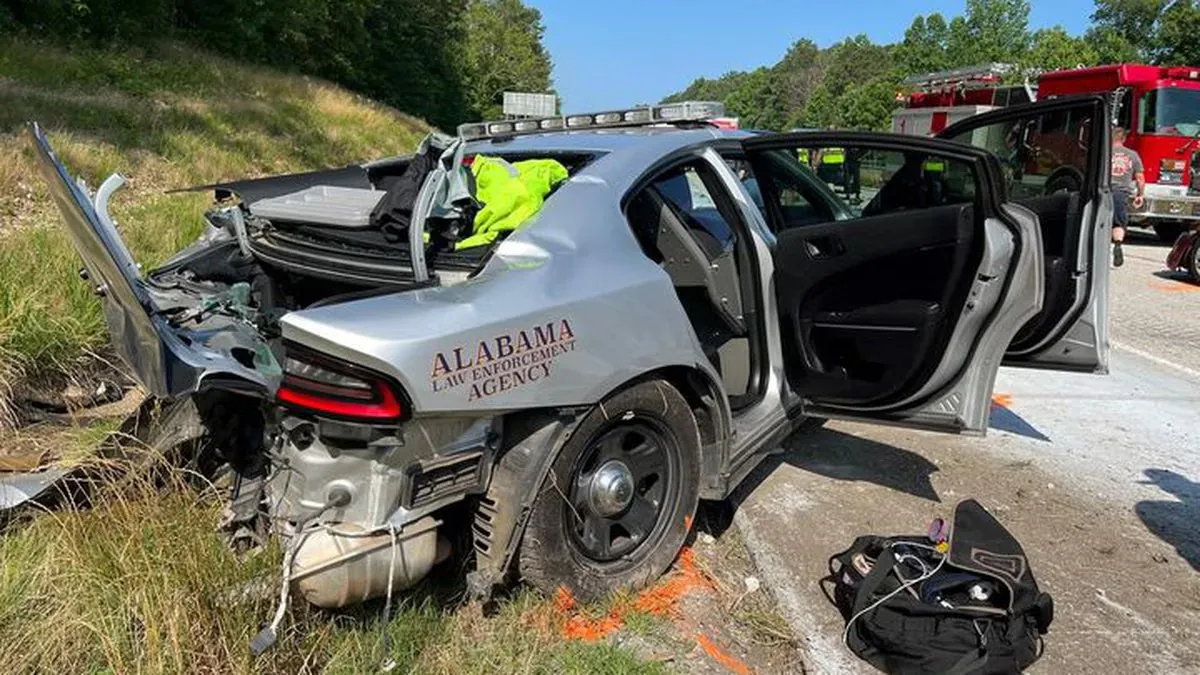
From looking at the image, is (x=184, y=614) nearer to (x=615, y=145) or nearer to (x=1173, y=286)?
(x=615, y=145)

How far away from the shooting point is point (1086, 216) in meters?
3.73

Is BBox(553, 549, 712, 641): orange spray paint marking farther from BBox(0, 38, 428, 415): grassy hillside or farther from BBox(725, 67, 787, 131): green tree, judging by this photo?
BBox(725, 67, 787, 131): green tree

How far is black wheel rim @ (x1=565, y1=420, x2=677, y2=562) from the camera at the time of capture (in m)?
2.78

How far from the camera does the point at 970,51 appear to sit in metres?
71.5

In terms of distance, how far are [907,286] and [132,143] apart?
1288cm

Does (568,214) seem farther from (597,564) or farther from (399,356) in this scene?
(597,564)

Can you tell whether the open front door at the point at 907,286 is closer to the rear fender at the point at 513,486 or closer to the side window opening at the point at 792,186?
the side window opening at the point at 792,186

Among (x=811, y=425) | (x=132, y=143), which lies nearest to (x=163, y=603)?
(x=811, y=425)

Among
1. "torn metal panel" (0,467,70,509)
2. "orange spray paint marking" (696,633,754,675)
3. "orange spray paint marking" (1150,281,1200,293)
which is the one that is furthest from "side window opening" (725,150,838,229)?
"orange spray paint marking" (1150,281,1200,293)

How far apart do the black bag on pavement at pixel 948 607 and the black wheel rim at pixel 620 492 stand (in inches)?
28.8

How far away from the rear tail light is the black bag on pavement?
5.56 ft

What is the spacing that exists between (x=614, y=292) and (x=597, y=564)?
95 cm

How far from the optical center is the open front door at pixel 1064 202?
12.1ft

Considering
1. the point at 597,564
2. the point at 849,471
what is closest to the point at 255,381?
the point at 597,564
